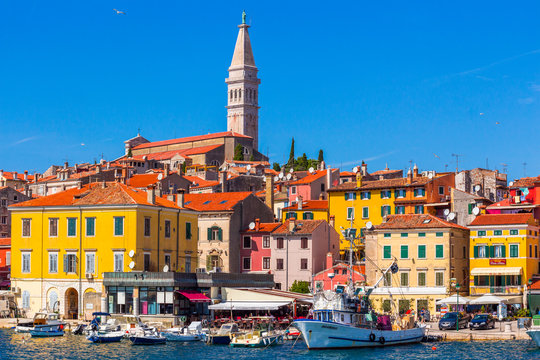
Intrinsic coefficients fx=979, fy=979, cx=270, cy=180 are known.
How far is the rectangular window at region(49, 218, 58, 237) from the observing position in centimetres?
7306

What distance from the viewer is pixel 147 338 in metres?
60.1

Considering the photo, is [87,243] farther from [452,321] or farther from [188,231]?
[452,321]

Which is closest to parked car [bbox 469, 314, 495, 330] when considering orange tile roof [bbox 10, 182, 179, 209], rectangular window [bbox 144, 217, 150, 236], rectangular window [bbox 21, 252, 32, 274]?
rectangular window [bbox 144, 217, 150, 236]

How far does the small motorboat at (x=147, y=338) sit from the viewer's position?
6006 cm

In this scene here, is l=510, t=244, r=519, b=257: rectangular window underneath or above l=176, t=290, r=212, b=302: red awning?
above

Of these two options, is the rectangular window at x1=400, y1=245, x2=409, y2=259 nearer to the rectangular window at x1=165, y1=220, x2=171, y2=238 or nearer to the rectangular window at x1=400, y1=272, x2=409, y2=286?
the rectangular window at x1=400, y1=272, x2=409, y2=286

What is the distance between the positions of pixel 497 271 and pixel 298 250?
58.5ft

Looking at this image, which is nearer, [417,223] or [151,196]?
[151,196]

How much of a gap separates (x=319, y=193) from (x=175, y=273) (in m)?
37.0

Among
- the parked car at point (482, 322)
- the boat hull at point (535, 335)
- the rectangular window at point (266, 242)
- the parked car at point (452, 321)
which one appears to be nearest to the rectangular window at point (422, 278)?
the parked car at point (452, 321)

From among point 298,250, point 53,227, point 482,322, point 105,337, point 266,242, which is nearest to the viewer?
Answer: point 105,337

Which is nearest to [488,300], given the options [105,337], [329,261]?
[329,261]

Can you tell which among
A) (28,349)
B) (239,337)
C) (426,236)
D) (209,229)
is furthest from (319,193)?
(28,349)

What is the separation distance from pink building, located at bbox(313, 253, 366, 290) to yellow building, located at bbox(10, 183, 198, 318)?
11.8 metres
